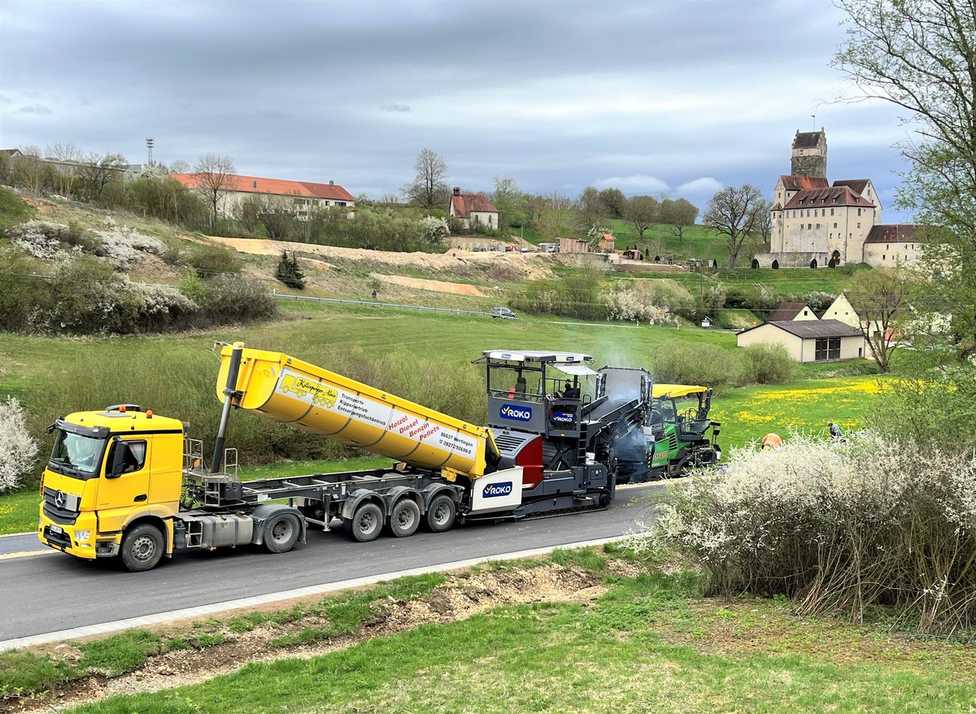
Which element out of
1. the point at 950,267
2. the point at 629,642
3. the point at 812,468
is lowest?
the point at 629,642

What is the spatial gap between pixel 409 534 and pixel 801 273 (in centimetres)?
12485

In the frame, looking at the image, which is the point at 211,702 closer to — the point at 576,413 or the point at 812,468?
the point at 812,468

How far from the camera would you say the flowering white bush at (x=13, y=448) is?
75.5 feet

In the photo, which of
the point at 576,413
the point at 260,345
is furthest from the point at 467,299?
the point at 576,413

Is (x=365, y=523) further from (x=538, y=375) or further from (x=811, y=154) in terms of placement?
(x=811, y=154)

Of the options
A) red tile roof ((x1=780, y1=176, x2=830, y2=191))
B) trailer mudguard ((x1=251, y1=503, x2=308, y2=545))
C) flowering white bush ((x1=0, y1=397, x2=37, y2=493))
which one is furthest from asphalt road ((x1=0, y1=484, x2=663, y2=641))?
red tile roof ((x1=780, y1=176, x2=830, y2=191))

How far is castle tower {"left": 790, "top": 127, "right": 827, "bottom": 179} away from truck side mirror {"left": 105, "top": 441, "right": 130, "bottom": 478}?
167165 millimetres

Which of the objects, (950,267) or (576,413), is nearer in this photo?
(950,267)

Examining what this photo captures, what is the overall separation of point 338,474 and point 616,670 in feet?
30.3

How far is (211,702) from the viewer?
390 inches

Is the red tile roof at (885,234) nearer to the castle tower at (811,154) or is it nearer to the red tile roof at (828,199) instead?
the red tile roof at (828,199)

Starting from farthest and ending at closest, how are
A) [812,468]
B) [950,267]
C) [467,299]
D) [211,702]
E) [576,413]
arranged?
[467,299] < [576,413] < [950,267] < [812,468] < [211,702]

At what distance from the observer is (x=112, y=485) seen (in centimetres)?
1438

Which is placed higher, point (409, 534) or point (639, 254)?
point (639, 254)
